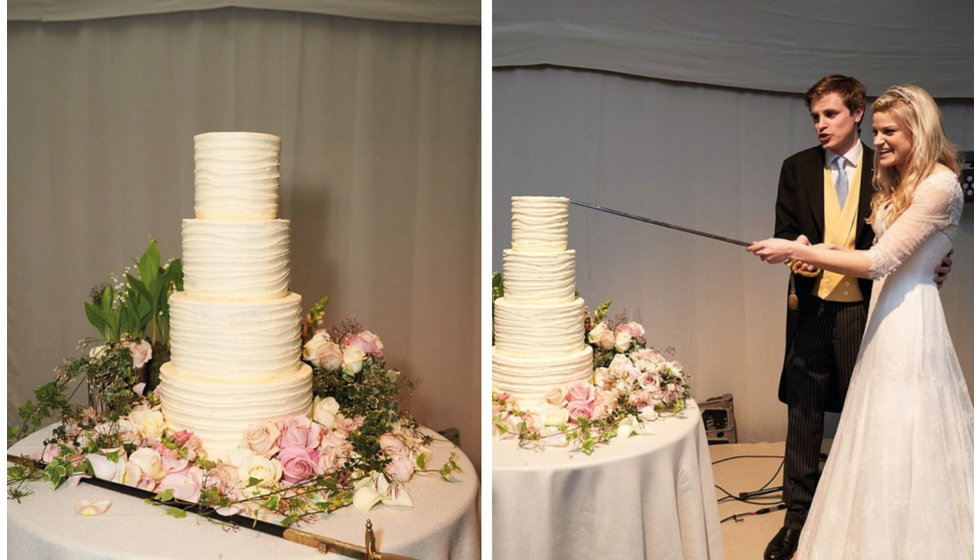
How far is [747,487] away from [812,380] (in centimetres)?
60

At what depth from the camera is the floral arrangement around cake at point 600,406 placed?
2287 mm

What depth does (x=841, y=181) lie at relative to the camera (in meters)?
2.56

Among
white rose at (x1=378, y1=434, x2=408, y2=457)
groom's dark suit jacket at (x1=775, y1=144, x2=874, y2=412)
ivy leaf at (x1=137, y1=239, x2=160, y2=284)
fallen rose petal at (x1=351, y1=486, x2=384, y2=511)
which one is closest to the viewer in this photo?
fallen rose petal at (x1=351, y1=486, x2=384, y2=511)

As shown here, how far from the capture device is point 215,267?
2.15 m

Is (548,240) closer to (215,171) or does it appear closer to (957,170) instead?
(215,171)

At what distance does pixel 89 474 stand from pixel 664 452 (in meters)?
1.50

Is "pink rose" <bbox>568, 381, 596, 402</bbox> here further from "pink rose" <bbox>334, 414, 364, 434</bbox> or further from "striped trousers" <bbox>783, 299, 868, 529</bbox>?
"striped trousers" <bbox>783, 299, 868, 529</bbox>

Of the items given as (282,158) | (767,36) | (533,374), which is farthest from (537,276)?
(282,158)

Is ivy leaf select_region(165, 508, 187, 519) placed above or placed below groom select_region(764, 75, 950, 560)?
below

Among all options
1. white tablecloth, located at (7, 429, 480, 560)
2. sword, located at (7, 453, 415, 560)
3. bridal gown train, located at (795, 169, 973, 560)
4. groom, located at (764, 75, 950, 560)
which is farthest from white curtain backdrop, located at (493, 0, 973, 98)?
sword, located at (7, 453, 415, 560)

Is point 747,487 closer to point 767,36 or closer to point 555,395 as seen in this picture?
point 555,395

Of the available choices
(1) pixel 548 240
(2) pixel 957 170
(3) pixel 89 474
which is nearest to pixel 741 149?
(2) pixel 957 170

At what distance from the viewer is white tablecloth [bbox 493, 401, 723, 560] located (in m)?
2.20

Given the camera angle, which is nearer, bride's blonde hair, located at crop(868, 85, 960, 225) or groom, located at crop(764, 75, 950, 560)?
bride's blonde hair, located at crop(868, 85, 960, 225)
